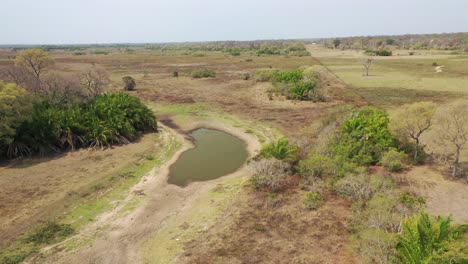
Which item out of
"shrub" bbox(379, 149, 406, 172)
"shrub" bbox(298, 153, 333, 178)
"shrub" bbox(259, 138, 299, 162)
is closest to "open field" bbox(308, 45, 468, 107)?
"shrub" bbox(379, 149, 406, 172)

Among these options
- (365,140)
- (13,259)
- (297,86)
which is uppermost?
(297,86)

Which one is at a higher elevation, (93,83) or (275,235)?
(93,83)

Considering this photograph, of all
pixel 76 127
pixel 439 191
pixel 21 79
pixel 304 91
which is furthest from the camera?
pixel 304 91

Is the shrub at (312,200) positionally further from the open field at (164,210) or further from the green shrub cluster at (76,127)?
the green shrub cluster at (76,127)

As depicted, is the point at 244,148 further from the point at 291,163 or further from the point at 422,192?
the point at 422,192

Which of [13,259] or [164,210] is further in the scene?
[164,210]

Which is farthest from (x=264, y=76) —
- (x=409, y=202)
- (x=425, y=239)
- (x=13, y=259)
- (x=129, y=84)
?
(x=13, y=259)

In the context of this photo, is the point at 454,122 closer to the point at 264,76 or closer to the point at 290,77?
the point at 290,77
